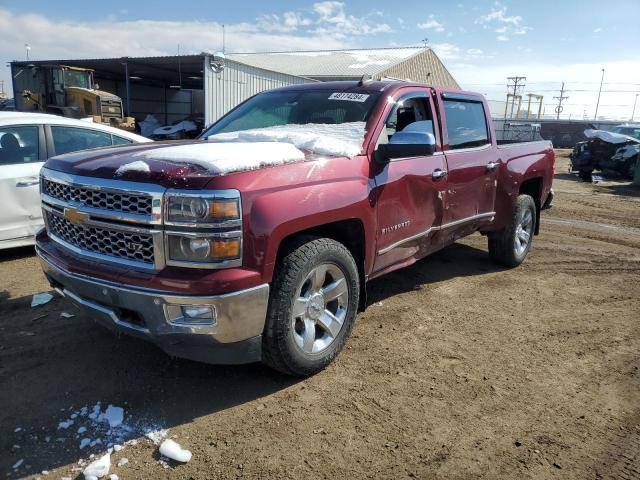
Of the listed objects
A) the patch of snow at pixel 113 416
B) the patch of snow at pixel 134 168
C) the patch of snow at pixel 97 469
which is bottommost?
the patch of snow at pixel 113 416

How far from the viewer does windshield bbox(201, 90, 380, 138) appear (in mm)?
3853

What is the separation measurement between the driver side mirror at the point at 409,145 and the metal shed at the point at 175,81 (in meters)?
14.6

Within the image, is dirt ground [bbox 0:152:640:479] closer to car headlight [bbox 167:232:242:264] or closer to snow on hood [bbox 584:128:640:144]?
car headlight [bbox 167:232:242:264]

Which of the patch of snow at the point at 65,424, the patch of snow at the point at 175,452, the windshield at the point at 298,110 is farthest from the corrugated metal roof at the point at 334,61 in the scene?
the patch of snow at the point at 175,452

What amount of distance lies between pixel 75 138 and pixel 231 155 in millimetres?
3948

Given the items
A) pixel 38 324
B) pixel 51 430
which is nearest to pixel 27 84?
pixel 38 324

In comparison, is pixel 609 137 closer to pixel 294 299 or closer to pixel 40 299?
pixel 294 299

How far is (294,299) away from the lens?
9.48 ft

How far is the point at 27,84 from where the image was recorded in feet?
80.3

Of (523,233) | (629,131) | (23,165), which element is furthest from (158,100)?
(523,233)

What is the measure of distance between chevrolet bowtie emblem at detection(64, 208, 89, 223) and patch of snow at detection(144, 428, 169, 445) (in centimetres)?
124

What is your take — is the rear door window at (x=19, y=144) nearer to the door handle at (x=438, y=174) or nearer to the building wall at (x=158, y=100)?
the door handle at (x=438, y=174)

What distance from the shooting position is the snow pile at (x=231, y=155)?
8.51ft

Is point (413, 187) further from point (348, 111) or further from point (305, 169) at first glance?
point (305, 169)
